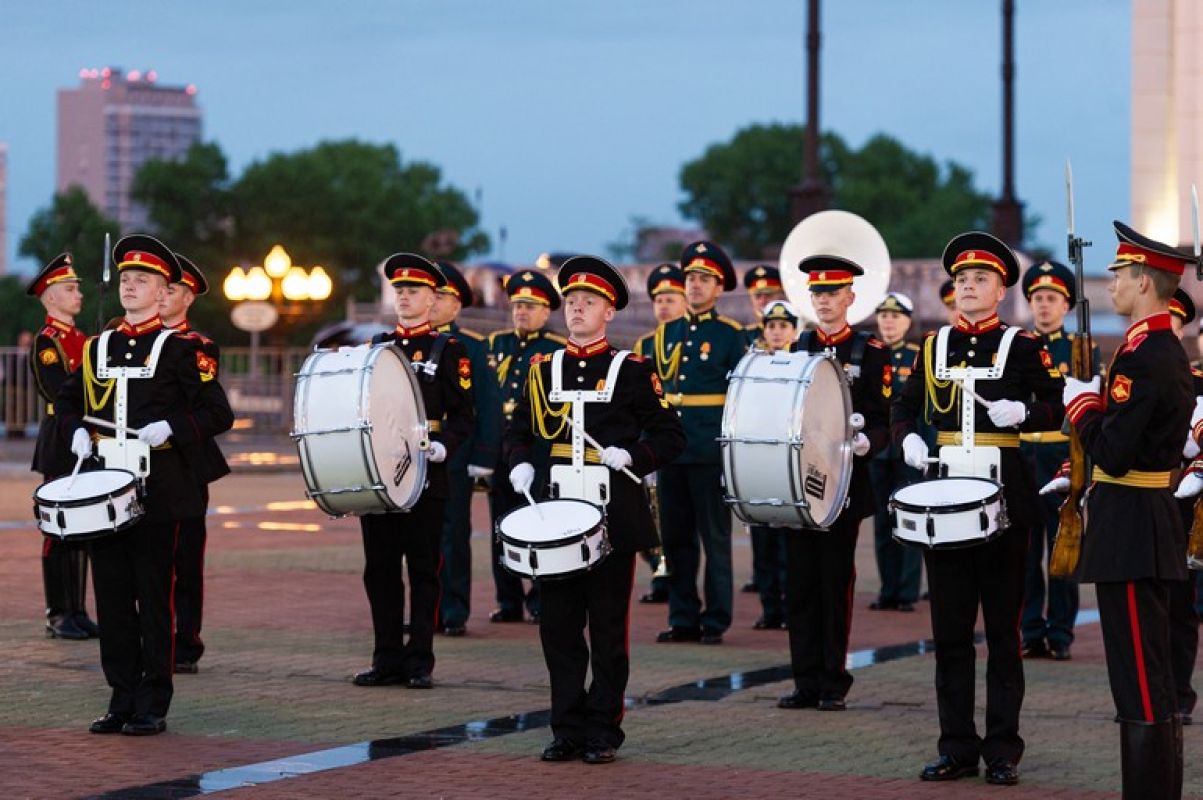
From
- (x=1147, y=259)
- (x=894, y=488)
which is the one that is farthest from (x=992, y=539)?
(x=894, y=488)

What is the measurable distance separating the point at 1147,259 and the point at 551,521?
273 cm

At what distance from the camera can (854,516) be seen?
11602 millimetres

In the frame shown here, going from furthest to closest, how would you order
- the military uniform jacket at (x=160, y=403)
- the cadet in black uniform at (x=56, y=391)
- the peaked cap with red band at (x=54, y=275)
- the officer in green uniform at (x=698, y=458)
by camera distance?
1. the officer in green uniform at (x=698, y=458)
2. the peaked cap with red band at (x=54, y=275)
3. the cadet in black uniform at (x=56, y=391)
4. the military uniform jacket at (x=160, y=403)

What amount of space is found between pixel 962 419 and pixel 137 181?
9492 centimetres

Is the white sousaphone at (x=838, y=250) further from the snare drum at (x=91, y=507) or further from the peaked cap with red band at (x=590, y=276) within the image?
the snare drum at (x=91, y=507)

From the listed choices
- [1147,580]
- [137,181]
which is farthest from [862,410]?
[137,181]

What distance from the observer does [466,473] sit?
1481cm

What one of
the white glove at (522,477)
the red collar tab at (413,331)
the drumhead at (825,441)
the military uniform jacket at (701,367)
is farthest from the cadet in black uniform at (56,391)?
the drumhead at (825,441)

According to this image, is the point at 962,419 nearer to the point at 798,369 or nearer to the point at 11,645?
the point at 798,369

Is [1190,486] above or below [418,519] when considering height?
above

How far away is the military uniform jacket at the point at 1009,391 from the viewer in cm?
1000

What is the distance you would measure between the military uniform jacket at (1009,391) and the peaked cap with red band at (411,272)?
10.2ft

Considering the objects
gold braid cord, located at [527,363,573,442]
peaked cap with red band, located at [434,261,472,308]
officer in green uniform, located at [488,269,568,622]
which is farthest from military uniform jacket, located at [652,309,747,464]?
gold braid cord, located at [527,363,573,442]

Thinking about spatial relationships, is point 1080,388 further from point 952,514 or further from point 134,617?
point 134,617
